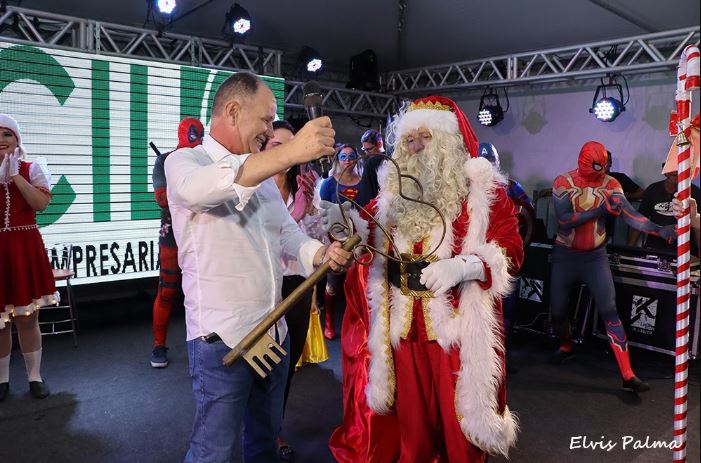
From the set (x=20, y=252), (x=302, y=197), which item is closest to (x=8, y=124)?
(x=20, y=252)

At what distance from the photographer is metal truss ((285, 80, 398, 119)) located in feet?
25.3

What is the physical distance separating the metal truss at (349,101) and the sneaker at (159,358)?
13.1ft

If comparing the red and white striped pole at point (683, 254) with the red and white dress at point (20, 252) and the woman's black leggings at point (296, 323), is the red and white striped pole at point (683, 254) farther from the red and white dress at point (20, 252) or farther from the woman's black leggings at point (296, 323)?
the red and white dress at point (20, 252)

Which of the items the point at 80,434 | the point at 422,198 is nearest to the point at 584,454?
the point at 422,198

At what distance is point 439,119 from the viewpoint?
2.52 meters

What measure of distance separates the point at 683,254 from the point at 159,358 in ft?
12.1

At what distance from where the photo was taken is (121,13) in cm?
612

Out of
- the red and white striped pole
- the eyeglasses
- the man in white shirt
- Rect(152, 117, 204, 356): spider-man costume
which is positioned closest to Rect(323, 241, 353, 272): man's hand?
the man in white shirt

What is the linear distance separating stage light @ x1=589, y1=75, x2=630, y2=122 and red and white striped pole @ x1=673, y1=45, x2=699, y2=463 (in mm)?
5413

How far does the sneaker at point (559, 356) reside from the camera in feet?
15.0

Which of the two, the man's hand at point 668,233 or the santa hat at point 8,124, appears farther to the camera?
the man's hand at point 668,233

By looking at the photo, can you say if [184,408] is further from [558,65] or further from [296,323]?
[558,65]

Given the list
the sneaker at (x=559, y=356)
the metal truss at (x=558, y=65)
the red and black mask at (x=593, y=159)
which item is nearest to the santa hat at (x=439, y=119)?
the red and black mask at (x=593, y=159)

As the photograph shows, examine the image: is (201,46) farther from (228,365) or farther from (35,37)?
(228,365)
